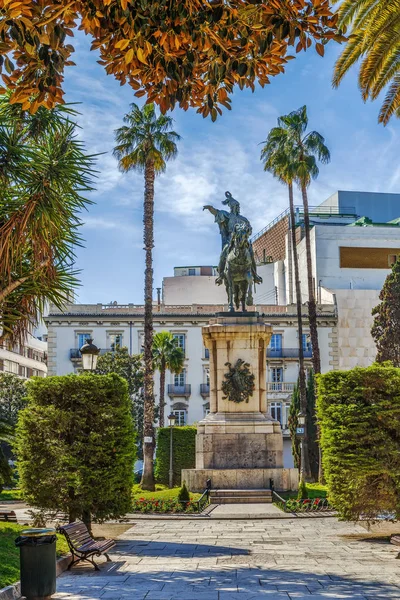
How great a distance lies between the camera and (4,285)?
612 inches

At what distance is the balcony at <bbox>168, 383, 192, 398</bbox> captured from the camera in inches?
2446

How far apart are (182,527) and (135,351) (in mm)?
43671

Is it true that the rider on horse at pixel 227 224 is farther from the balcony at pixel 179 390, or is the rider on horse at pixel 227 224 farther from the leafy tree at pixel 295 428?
the balcony at pixel 179 390

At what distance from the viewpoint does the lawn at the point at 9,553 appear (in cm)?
1146

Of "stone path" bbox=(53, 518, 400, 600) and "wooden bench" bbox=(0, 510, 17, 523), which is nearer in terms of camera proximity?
"stone path" bbox=(53, 518, 400, 600)

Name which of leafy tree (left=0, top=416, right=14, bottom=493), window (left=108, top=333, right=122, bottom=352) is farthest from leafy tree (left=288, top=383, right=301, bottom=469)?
leafy tree (left=0, top=416, right=14, bottom=493)

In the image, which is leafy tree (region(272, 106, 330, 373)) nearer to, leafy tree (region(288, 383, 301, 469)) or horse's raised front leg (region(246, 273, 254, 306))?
leafy tree (region(288, 383, 301, 469))

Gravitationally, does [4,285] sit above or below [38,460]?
above

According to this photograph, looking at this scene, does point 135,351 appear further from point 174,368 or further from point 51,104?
point 51,104

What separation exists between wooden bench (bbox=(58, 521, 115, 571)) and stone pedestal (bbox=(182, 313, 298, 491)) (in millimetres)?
11673

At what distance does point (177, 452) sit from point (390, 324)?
14830 millimetres

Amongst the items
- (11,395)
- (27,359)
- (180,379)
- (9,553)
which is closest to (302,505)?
(9,553)

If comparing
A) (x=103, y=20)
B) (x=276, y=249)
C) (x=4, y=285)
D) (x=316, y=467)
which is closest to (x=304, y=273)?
(x=276, y=249)

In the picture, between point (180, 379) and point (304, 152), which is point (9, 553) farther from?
point (180, 379)
